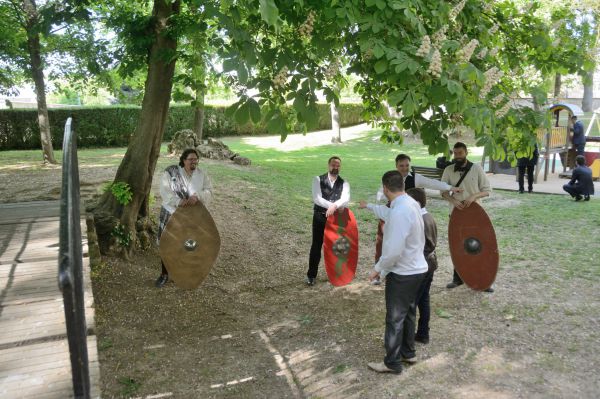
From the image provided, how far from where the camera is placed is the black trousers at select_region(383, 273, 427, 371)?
445 centimetres

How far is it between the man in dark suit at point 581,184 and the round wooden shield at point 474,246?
23.5 ft

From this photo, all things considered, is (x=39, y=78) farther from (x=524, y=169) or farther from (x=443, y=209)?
(x=524, y=169)

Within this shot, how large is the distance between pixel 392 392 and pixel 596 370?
6.06 ft

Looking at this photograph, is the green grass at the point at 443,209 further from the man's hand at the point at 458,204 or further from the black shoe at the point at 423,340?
the black shoe at the point at 423,340

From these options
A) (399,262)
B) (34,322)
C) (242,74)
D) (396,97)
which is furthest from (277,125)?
(34,322)

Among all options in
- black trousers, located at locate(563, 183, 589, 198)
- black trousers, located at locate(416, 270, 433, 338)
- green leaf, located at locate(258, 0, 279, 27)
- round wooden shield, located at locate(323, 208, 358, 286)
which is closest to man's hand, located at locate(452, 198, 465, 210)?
round wooden shield, located at locate(323, 208, 358, 286)

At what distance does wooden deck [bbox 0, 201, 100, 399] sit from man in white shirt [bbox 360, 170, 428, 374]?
7.68 ft

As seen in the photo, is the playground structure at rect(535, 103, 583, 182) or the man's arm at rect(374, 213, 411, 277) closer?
the man's arm at rect(374, 213, 411, 277)

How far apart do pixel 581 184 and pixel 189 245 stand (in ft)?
32.2

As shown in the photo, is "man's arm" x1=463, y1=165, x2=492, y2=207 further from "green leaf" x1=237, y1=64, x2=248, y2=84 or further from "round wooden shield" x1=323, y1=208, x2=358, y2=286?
"green leaf" x1=237, y1=64, x2=248, y2=84

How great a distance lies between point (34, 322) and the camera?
3535 mm

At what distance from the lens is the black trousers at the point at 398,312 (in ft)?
14.6

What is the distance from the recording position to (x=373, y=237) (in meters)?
9.71

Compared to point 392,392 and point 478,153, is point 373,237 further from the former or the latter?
point 478,153
